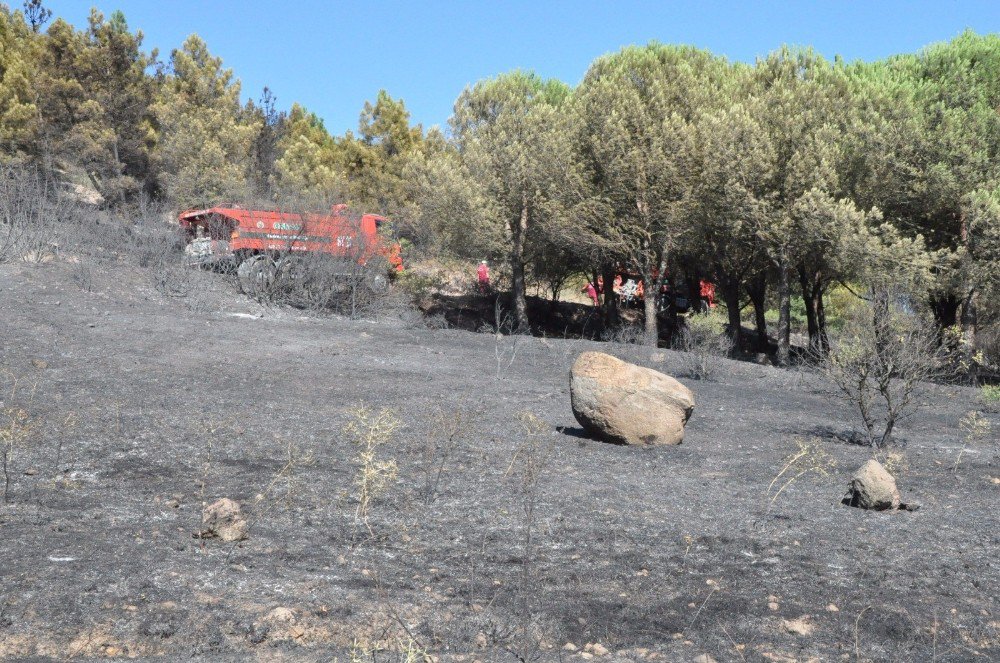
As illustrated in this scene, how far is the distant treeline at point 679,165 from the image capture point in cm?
1597

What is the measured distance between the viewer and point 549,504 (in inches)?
248

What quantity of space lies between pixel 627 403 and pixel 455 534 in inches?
123

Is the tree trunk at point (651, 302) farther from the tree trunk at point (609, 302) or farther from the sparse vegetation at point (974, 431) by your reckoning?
the sparse vegetation at point (974, 431)

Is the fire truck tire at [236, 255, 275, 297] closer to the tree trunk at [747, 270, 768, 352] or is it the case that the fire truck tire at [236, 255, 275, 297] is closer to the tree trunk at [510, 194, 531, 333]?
the tree trunk at [510, 194, 531, 333]

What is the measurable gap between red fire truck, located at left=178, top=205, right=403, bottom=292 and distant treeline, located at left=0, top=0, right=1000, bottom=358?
130cm

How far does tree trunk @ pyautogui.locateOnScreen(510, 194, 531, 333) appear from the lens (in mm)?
21469

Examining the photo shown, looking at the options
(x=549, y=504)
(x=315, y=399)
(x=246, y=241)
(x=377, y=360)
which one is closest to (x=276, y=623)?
(x=549, y=504)

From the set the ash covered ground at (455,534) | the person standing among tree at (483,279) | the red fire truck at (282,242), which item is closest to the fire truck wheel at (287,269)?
the red fire truck at (282,242)

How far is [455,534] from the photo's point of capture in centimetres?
559

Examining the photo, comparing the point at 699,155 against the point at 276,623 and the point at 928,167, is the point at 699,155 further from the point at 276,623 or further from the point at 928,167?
the point at 276,623

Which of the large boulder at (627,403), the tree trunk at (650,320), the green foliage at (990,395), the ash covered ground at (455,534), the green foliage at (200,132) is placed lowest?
the ash covered ground at (455,534)

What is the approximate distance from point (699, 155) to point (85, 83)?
18592 mm

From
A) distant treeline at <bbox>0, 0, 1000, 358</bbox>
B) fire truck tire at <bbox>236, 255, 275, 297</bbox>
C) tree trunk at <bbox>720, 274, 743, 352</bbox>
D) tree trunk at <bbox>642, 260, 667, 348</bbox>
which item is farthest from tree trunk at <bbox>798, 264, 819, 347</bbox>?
fire truck tire at <bbox>236, 255, 275, 297</bbox>

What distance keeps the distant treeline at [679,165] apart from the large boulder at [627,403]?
8279 millimetres
